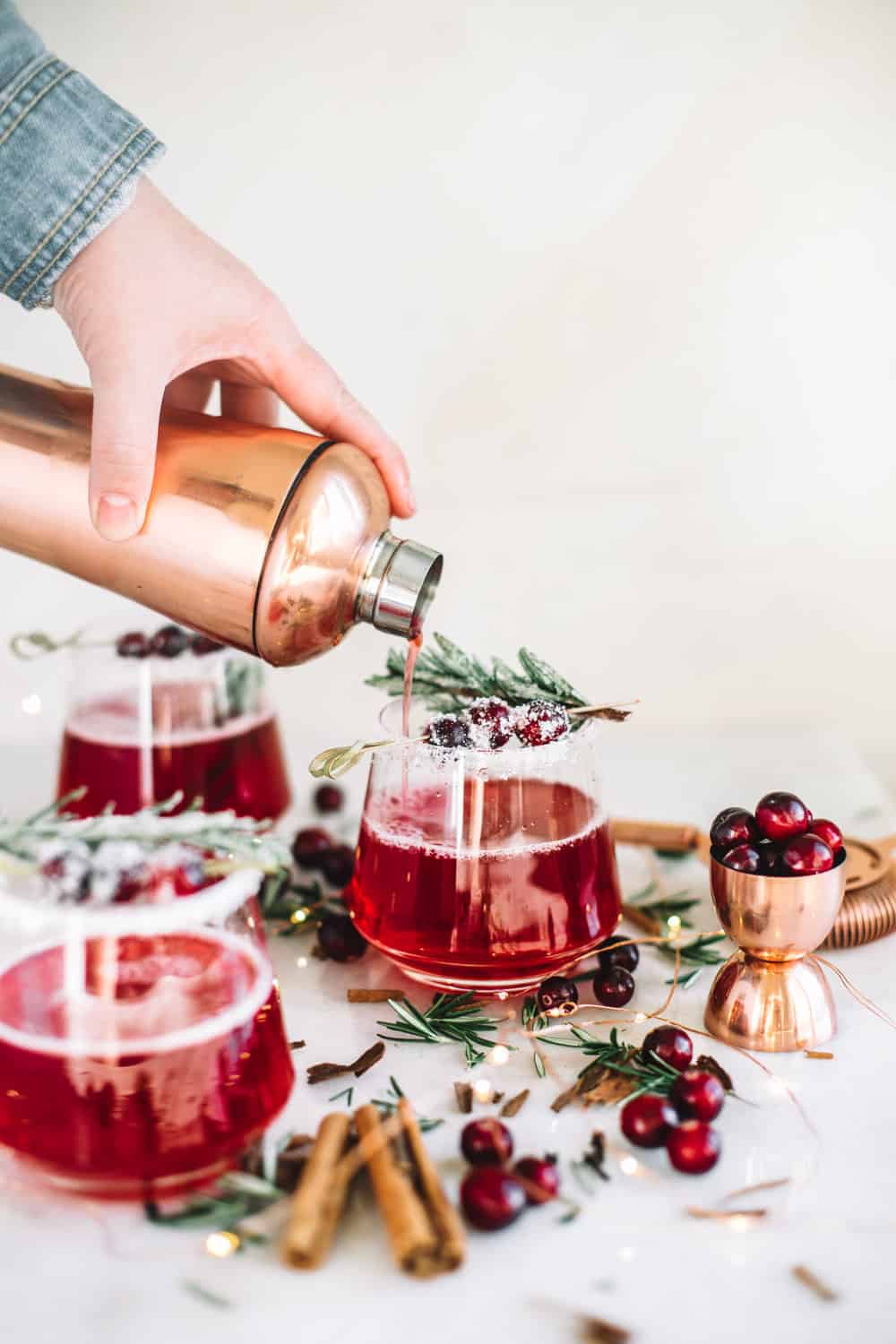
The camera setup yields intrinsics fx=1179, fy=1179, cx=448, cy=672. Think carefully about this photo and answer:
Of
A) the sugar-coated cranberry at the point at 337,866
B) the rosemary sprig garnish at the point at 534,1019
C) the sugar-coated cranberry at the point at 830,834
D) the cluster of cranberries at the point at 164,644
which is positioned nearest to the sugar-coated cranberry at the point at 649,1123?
the rosemary sprig garnish at the point at 534,1019

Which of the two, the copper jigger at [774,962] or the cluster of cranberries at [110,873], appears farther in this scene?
the copper jigger at [774,962]

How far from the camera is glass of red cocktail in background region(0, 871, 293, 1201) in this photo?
0.62m

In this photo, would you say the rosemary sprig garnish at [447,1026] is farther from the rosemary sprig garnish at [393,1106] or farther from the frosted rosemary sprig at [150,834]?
the frosted rosemary sprig at [150,834]

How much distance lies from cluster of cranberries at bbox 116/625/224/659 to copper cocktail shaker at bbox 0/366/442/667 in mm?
194

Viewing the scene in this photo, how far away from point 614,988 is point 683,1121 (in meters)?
0.16

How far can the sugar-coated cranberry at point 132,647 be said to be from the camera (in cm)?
108

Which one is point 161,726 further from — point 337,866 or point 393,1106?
point 393,1106

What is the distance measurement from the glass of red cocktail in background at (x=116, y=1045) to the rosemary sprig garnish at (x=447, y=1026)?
173mm

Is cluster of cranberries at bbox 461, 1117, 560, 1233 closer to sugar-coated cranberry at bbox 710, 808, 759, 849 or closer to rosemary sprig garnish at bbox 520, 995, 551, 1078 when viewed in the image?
rosemary sprig garnish at bbox 520, 995, 551, 1078

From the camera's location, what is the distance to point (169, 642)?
1.09m

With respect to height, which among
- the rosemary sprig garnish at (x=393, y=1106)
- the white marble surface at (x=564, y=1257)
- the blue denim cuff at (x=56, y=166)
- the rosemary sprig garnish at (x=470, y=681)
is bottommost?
the white marble surface at (x=564, y=1257)

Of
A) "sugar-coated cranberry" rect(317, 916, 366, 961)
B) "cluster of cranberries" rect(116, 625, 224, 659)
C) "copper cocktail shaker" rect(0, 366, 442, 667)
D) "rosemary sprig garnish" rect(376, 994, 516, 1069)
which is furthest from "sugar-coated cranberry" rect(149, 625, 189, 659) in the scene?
"rosemary sprig garnish" rect(376, 994, 516, 1069)

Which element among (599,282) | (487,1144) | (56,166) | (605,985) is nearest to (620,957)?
(605,985)

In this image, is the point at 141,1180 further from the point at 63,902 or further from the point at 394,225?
the point at 394,225
